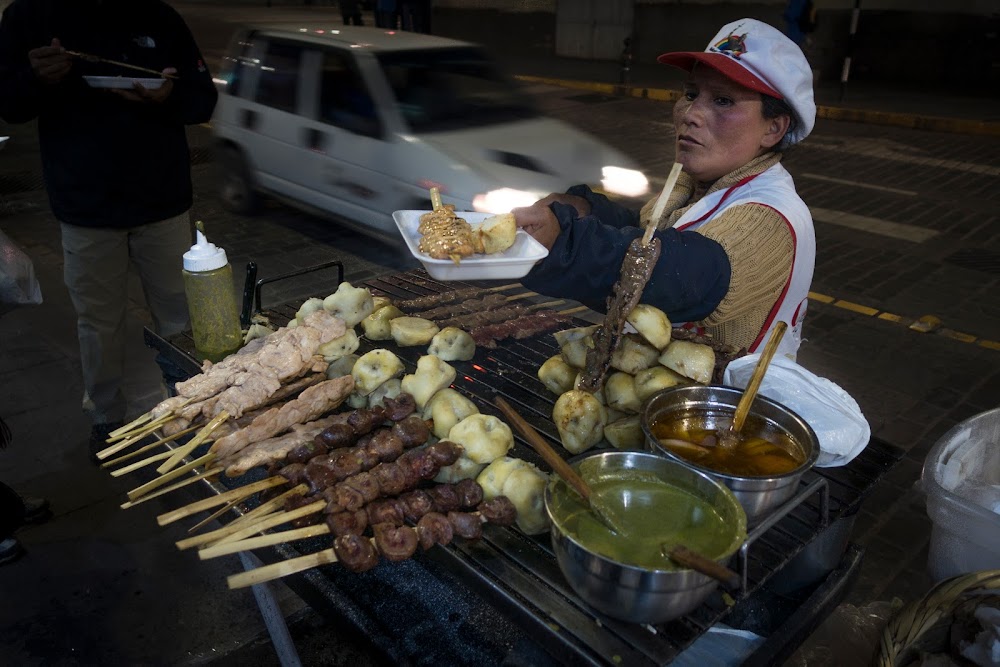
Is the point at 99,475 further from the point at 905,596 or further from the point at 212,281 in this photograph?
the point at 905,596

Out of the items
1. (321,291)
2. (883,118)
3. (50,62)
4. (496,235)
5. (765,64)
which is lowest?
(321,291)

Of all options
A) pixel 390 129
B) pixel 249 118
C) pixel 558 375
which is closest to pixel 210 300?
pixel 558 375

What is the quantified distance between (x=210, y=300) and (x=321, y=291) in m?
4.09

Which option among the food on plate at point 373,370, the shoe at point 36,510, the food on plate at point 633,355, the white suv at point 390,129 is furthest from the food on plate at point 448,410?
the white suv at point 390,129

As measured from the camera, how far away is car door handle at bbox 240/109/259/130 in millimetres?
8531

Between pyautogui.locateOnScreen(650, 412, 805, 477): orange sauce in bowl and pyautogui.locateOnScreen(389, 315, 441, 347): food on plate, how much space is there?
→ 134 cm

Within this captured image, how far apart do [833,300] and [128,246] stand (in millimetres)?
6274

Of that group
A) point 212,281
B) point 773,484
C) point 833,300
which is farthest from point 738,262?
point 833,300

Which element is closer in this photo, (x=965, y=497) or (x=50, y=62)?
(x=965, y=497)

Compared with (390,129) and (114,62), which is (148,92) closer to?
(114,62)

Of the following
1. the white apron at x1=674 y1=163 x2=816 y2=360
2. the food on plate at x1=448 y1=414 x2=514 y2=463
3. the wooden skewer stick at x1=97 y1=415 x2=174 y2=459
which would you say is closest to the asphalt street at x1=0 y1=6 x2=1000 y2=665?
the food on plate at x1=448 y1=414 x2=514 y2=463

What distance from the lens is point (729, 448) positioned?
7.25 ft

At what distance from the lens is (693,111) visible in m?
2.81

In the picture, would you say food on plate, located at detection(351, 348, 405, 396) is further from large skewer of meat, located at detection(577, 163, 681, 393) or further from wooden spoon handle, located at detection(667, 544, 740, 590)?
wooden spoon handle, located at detection(667, 544, 740, 590)
